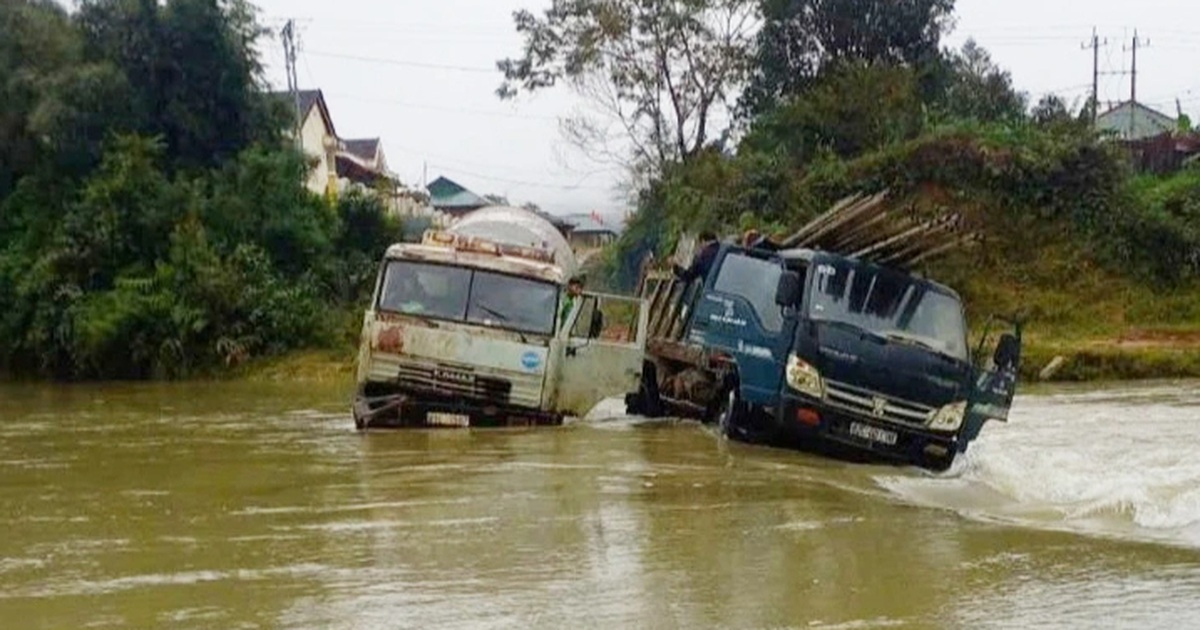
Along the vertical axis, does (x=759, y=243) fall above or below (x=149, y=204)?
below

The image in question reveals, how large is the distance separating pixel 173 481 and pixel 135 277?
20.6 m

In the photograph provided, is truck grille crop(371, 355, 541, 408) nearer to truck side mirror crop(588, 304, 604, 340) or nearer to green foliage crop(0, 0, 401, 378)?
truck side mirror crop(588, 304, 604, 340)

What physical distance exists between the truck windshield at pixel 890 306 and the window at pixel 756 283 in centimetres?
45

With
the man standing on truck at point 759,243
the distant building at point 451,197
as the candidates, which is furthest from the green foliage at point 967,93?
the distant building at point 451,197

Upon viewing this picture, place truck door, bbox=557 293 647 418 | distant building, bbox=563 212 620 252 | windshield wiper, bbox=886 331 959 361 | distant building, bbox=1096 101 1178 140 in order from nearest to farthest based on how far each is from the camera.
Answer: windshield wiper, bbox=886 331 959 361, truck door, bbox=557 293 647 418, distant building, bbox=1096 101 1178 140, distant building, bbox=563 212 620 252

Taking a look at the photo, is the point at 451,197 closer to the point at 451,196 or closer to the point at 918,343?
the point at 451,196

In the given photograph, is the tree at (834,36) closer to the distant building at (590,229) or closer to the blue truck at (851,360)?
the blue truck at (851,360)

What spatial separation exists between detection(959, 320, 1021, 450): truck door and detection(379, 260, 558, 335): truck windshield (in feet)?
13.7

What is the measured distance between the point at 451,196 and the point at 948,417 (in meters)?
57.3

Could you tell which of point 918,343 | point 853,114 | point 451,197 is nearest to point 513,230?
point 918,343

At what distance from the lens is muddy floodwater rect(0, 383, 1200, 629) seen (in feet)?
19.4

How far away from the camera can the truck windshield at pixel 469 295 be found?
13.9 metres

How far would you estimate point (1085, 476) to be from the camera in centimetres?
1071

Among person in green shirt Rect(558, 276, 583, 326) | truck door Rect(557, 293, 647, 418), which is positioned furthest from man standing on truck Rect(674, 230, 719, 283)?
person in green shirt Rect(558, 276, 583, 326)
